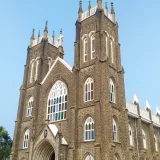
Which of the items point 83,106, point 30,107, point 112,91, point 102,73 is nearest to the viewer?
point 102,73

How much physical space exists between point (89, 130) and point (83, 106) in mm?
2799

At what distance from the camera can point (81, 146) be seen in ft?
76.9

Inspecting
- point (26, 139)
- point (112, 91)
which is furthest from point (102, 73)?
point (26, 139)

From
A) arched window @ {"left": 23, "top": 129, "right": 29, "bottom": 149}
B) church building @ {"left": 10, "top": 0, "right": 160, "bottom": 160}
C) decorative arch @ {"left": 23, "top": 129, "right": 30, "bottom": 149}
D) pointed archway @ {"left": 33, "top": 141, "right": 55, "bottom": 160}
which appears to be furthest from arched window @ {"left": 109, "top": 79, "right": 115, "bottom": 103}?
arched window @ {"left": 23, "top": 129, "right": 29, "bottom": 149}

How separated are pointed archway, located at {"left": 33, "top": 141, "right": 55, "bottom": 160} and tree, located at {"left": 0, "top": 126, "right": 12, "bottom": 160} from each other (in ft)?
67.1

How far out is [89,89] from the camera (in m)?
25.7

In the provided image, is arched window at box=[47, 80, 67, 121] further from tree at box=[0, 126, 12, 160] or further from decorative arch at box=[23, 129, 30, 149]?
tree at box=[0, 126, 12, 160]

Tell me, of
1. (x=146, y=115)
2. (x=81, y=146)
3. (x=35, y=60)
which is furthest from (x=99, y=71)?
(x=146, y=115)

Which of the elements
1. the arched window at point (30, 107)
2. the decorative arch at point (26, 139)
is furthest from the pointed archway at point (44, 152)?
the arched window at point (30, 107)

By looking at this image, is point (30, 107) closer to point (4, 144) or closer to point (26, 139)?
point (26, 139)

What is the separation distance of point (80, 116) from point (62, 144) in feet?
11.8

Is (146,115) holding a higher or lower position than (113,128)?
higher

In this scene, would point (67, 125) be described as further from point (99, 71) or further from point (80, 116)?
point (99, 71)

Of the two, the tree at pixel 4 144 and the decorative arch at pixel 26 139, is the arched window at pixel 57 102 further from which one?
the tree at pixel 4 144
